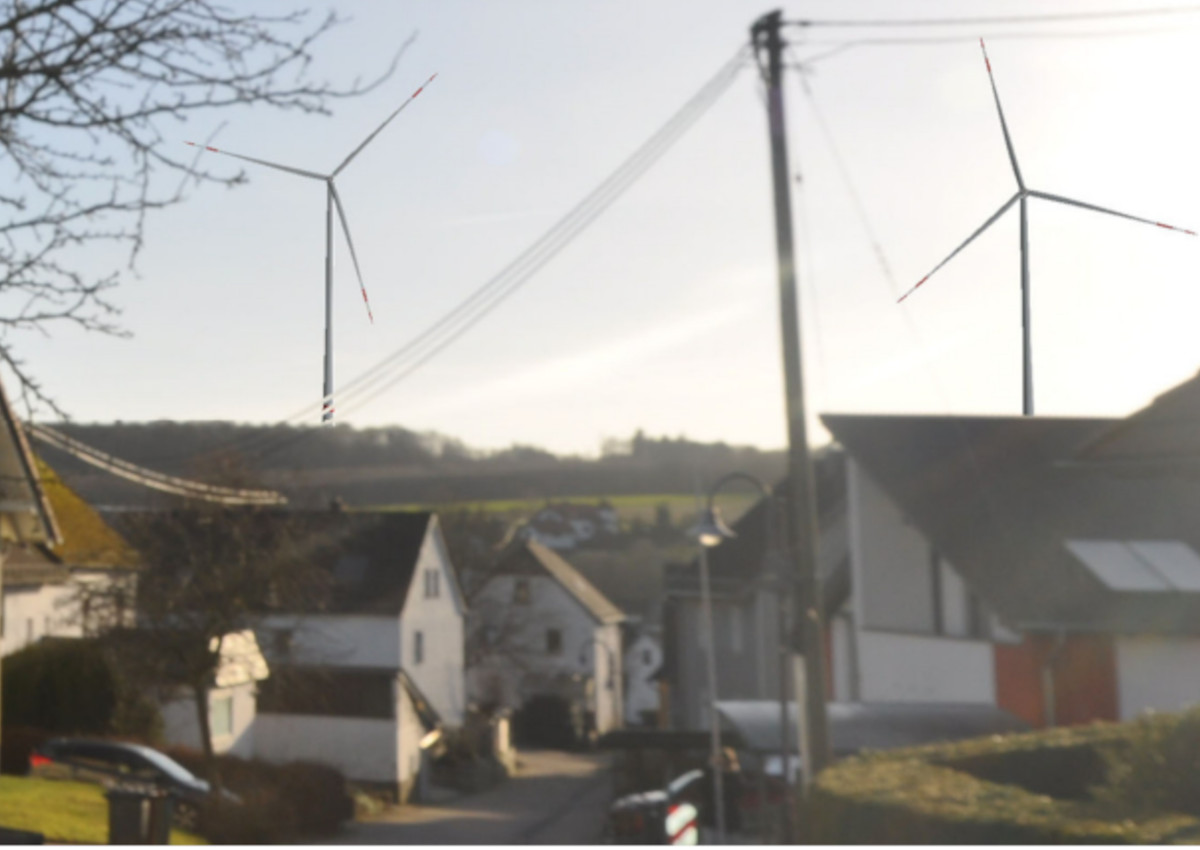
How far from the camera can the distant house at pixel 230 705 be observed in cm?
1891

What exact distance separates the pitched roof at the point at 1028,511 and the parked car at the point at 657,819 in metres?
5.17

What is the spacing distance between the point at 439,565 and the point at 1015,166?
2924 cm

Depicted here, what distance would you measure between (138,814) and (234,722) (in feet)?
51.2

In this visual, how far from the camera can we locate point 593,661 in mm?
31484

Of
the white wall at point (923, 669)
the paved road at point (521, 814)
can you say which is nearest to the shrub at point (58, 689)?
the white wall at point (923, 669)

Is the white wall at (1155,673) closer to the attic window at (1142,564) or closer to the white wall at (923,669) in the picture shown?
the attic window at (1142,564)

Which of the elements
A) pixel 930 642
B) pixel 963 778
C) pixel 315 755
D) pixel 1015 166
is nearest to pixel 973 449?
pixel 930 642

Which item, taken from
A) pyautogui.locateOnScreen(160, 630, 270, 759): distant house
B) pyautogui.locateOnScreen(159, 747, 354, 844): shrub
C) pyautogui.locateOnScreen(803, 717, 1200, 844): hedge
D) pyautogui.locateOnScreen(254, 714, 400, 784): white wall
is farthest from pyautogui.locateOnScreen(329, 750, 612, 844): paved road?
pyautogui.locateOnScreen(803, 717, 1200, 844): hedge

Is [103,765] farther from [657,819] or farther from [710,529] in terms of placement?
[657,819]

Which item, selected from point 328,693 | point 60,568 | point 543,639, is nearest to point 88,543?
point 60,568

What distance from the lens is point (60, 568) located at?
8570 millimetres

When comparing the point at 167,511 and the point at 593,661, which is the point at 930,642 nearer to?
the point at 167,511

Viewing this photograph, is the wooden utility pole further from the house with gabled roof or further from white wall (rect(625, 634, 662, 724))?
white wall (rect(625, 634, 662, 724))

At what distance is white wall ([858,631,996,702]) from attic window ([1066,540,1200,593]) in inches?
81.2
